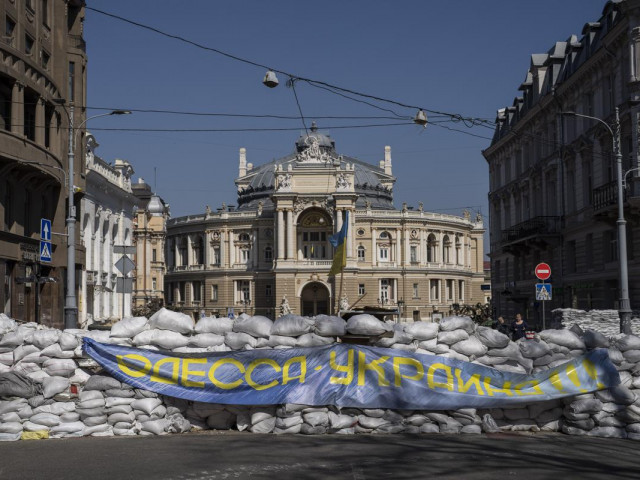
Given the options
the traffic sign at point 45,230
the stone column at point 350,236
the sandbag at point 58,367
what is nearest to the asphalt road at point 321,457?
the sandbag at point 58,367

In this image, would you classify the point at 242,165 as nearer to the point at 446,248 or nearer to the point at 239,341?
the point at 446,248

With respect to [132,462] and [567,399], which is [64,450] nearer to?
[132,462]

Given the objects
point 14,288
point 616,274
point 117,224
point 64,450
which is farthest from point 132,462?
point 117,224

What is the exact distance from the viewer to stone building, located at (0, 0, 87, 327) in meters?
25.7

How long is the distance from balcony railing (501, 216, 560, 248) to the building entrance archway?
156 feet

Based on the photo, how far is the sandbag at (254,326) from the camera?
13.0m

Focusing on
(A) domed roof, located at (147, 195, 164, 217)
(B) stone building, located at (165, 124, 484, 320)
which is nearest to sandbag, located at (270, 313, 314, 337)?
(B) stone building, located at (165, 124, 484, 320)

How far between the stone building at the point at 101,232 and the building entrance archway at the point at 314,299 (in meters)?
37.1

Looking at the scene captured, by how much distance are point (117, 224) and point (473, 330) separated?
4270 cm

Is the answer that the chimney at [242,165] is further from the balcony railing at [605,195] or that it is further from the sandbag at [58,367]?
the sandbag at [58,367]

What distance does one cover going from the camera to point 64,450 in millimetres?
11117

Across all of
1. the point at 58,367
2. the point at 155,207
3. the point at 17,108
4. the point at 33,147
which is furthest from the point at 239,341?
the point at 155,207

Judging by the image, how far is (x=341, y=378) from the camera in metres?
12.6

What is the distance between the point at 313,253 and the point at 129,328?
80.0 metres
